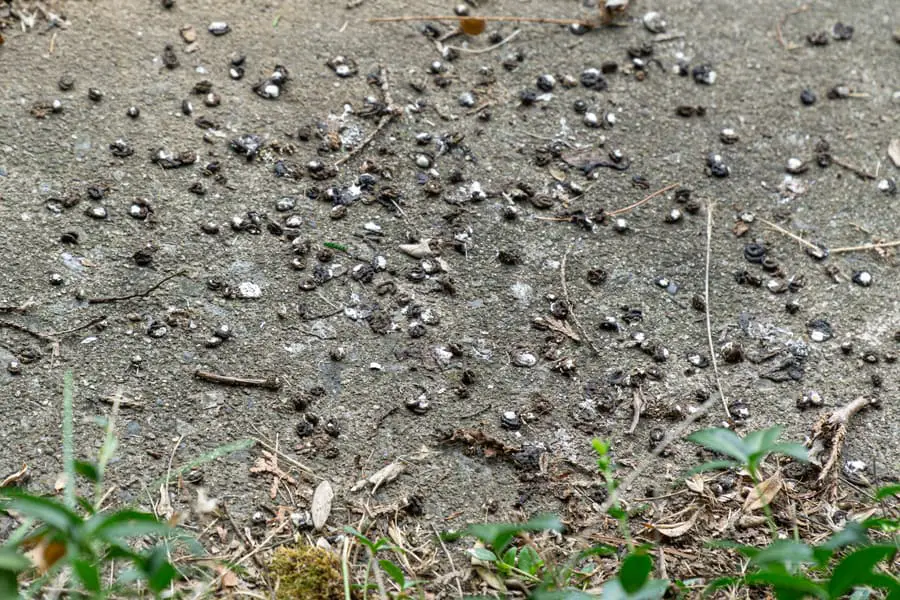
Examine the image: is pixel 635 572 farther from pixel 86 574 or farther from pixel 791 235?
pixel 791 235

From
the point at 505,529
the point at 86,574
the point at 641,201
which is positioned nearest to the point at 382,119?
the point at 641,201

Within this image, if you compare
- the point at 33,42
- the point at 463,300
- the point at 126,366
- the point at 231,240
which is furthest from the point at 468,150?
the point at 33,42

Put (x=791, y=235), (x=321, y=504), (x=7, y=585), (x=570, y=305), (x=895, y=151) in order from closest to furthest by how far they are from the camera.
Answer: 1. (x=7, y=585)
2. (x=321, y=504)
3. (x=570, y=305)
4. (x=791, y=235)
5. (x=895, y=151)

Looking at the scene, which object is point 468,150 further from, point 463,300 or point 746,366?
point 746,366

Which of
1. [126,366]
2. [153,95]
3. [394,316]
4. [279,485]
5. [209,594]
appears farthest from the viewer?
[153,95]

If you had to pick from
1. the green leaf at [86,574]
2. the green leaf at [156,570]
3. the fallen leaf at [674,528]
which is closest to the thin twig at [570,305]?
the fallen leaf at [674,528]

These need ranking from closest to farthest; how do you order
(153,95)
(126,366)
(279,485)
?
(279,485)
(126,366)
(153,95)
